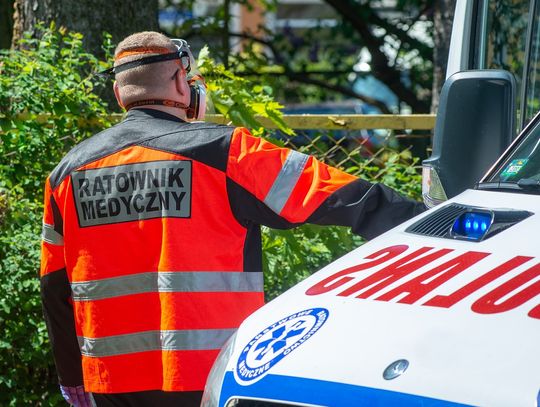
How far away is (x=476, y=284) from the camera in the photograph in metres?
2.13

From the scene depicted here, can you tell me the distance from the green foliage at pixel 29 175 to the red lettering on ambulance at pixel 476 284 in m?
2.85

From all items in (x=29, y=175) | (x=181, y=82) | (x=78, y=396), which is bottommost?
(x=78, y=396)

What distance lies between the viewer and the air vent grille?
2496mm

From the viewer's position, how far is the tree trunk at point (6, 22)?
7629 millimetres

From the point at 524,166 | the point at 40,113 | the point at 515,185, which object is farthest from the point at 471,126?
the point at 40,113

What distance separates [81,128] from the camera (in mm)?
4922

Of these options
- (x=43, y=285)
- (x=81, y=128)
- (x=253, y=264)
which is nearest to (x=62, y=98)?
(x=81, y=128)

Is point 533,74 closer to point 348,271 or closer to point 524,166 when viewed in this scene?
point 524,166

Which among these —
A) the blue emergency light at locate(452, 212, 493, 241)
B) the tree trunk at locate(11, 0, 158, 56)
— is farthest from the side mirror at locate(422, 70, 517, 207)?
the tree trunk at locate(11, 0, 158, 56)

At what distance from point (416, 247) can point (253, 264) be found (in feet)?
2.46

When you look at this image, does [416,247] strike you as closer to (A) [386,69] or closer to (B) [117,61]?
(B) [117,61]

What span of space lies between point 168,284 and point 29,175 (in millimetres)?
2120

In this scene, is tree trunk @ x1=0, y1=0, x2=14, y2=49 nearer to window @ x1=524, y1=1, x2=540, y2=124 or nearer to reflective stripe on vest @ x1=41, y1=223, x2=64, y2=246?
window @ x1=524, y1=1, x2=540, y2=124

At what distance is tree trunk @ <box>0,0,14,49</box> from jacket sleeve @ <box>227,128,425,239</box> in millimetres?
5121
